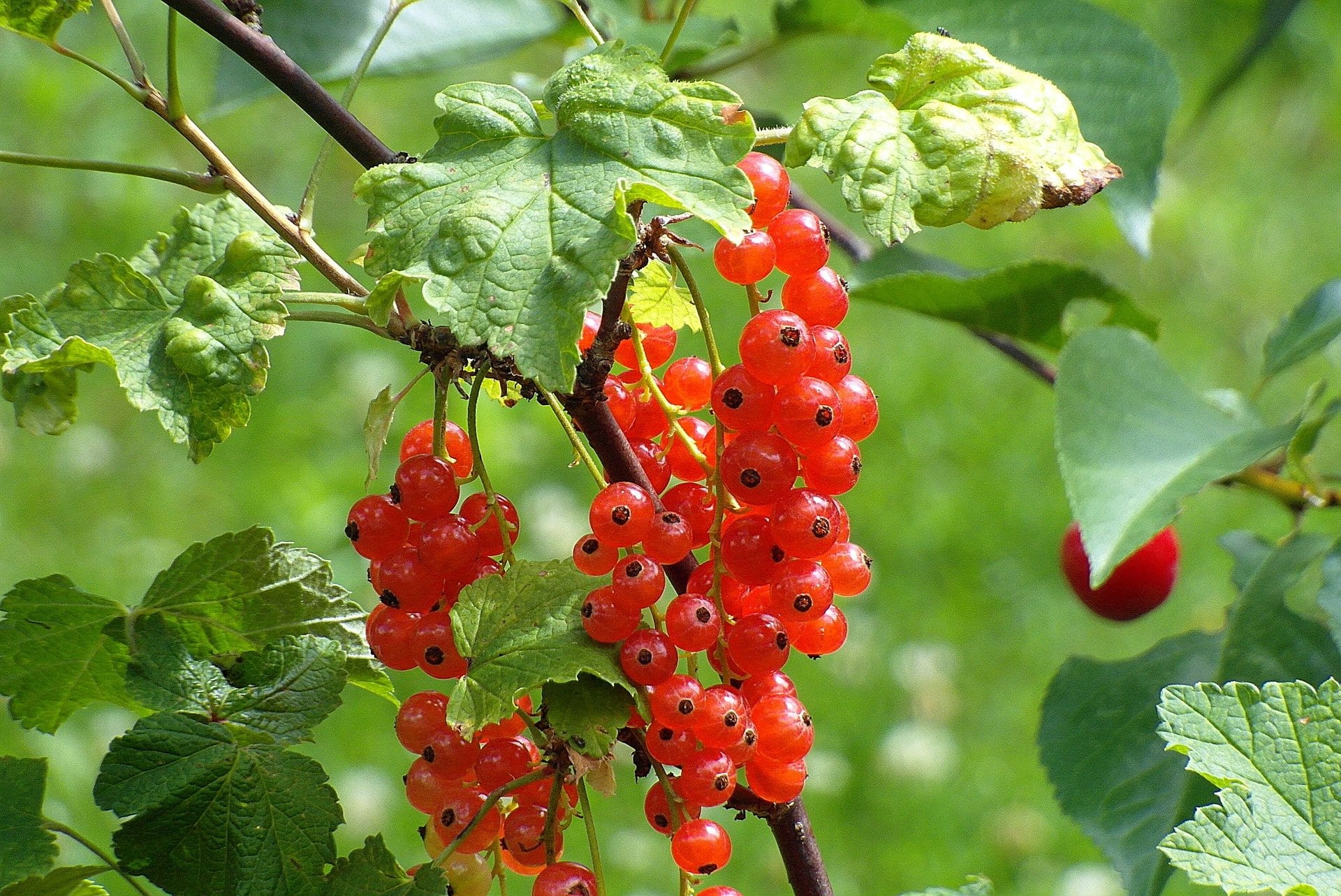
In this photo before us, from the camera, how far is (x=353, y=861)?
76cm

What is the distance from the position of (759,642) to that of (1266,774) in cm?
30

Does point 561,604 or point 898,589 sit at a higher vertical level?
point 561,604

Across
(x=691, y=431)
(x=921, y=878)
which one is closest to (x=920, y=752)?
(x=921, y=878)

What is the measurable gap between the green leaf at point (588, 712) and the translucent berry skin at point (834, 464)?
0.17 m

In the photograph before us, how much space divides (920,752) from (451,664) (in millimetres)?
2175

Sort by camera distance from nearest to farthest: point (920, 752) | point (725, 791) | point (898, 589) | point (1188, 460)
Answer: point (725, 791) → point (1188, 460) → point (920, 752) → point (898, 589)

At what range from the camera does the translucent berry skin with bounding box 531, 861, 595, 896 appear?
2.37 feet

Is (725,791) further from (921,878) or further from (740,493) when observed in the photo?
(921,878)

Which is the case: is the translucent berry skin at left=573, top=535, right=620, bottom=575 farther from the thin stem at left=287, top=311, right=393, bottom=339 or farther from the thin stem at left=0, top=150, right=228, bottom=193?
the thin stem at left=0, top=150, right=228, bottom=193

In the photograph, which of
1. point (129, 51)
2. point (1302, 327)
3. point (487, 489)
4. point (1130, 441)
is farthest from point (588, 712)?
point (1302, 327)

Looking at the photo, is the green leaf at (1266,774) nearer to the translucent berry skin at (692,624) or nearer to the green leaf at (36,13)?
the translucent berry skin at (692,624)

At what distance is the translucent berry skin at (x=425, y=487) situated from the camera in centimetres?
77

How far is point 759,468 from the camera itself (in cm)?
73

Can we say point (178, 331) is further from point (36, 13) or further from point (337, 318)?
point (36, 13)
